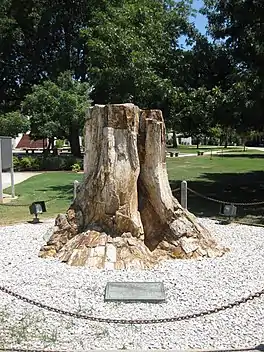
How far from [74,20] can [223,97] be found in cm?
2462

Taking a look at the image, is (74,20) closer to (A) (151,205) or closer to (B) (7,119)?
(B) (7,119)

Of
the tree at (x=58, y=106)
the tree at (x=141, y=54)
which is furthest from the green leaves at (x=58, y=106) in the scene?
the tree at (x=141, y=54)

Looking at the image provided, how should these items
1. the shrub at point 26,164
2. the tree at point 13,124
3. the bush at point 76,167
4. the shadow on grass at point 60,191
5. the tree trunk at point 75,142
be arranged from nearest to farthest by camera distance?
the shadow on grass at point 60,191
the bush at point 76,167
the tree at point 13,124
the shrub at point 26,164
the tree trunk at point 75,142

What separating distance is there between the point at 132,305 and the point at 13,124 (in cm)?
2631

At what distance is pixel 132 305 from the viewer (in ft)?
18.6

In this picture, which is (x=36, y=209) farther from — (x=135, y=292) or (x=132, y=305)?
(x=132, y=305)

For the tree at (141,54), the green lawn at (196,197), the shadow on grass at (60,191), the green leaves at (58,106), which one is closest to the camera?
the green lawn at (196,197)

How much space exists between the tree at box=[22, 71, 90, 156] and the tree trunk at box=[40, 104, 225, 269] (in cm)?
2038

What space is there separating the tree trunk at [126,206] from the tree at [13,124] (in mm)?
22917

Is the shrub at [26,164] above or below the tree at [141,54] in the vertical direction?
below

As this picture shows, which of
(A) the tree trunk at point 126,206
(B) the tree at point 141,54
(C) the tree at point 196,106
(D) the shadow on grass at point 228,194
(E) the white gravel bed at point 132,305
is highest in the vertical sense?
(B) the tree at point 141,54

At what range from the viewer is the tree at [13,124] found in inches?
1195

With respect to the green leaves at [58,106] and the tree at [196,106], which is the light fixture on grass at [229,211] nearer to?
the tree at [196,106]

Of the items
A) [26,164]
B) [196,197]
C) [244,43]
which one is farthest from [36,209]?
[26,164]
